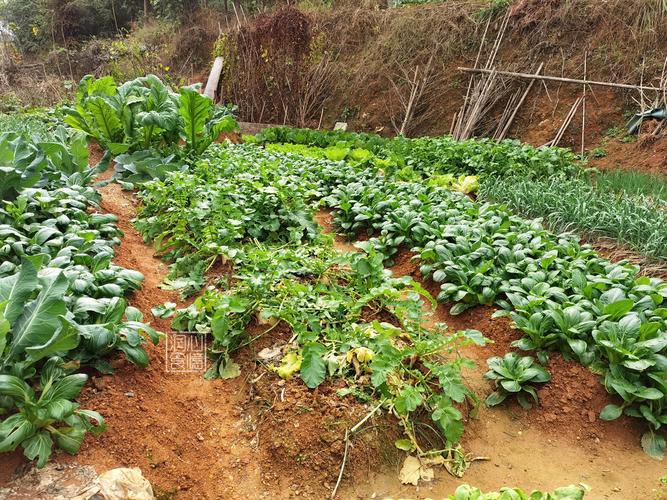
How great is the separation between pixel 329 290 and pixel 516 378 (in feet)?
4.03

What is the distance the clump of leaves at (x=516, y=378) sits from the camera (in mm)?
2568

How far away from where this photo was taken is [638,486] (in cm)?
213

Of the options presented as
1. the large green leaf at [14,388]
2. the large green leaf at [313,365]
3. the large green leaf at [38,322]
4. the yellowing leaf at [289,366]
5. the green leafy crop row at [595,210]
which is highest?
the large green leaf at [38,322]

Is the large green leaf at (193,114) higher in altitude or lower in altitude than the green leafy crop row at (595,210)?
higher

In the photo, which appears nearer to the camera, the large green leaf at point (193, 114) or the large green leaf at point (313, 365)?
the large green leaf at point (313, 365)

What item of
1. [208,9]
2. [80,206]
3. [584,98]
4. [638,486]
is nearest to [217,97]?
[208,9]

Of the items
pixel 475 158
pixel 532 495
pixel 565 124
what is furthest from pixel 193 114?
pixel 565 124

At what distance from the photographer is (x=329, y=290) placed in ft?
9.89

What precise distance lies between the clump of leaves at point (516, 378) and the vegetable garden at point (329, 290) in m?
0.01

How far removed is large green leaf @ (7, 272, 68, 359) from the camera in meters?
1.81

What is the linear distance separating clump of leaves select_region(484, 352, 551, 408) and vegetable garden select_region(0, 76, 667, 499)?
1cm

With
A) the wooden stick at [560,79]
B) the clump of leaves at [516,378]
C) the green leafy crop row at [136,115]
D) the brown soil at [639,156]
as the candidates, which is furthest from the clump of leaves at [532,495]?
the wooden stick at [560,79]

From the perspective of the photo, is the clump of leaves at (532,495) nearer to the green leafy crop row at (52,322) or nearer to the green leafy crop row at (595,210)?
the green leafy crop row at (52,322)

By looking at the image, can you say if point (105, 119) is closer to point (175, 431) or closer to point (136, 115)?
point (136, 115)
